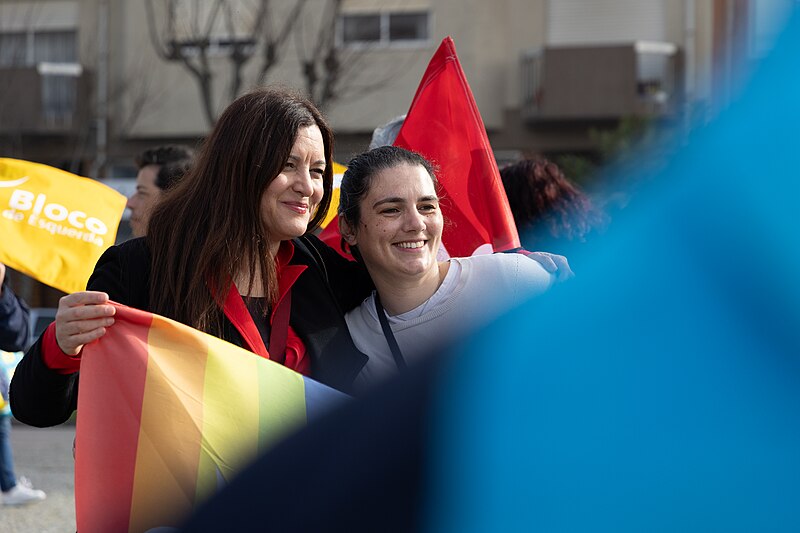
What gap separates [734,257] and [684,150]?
10 centimetres

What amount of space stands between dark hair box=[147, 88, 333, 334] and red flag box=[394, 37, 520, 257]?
1.05m

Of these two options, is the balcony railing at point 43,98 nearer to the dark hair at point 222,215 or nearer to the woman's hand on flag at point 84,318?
the dark hair at point 222,215

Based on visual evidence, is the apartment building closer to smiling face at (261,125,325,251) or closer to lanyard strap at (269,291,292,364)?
smiling face at (261,125,325,251)

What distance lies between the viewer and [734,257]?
100 centimetres

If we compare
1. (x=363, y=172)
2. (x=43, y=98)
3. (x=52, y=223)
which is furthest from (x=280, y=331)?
(x=43, y=98)

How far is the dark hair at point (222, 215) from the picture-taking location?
2336mm

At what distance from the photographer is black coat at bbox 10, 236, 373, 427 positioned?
229 centimetres

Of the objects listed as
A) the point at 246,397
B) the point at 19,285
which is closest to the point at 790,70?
the point at 246,397

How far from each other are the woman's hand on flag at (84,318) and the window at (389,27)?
16.3 metres

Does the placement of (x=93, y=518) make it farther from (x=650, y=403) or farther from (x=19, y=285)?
(x=19, y=285)

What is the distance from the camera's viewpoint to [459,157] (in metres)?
3.60

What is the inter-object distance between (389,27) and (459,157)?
14990 mm

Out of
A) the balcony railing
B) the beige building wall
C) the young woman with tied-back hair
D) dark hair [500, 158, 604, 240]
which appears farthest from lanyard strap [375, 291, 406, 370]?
the balcony railing

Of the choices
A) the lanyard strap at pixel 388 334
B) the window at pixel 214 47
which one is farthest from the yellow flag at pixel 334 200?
the window at pixel 214 47
